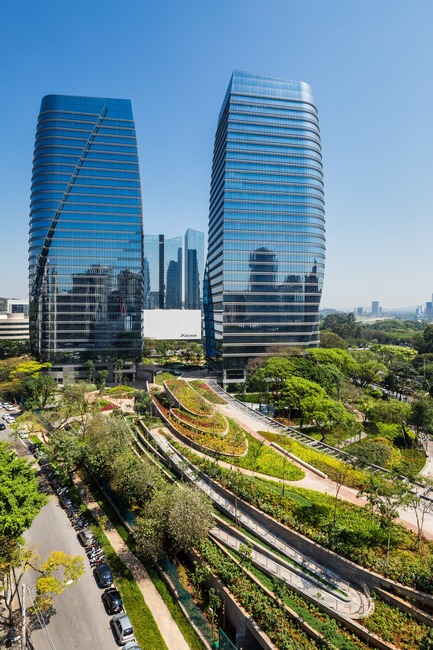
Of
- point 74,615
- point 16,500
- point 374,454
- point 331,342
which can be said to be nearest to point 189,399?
point 374,454

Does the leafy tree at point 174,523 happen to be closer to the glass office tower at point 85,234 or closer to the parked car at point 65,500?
the parked car at point 65,500

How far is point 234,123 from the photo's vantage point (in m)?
80.9

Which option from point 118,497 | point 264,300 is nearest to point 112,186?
point 264,300

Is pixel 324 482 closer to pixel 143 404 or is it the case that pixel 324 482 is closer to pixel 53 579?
pixel 53 579

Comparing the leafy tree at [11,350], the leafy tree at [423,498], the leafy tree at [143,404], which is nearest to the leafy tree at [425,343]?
the leafy tree at [423,498]

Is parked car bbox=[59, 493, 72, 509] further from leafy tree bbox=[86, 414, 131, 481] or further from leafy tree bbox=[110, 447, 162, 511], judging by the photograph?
leafy tree bbox=[110, 447, 162, 511]

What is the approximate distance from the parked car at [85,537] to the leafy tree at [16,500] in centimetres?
788


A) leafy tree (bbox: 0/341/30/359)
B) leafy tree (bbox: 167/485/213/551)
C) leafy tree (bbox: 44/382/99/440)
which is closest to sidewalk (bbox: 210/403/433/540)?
leafy tree (bbox: 167/485/213/551)

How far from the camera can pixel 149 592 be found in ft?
77.5

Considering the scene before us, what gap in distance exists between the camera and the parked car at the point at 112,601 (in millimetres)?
21906

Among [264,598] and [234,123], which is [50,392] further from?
[234,123]

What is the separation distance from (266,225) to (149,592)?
230 ft

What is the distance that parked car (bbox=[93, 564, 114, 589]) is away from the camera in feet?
79.0

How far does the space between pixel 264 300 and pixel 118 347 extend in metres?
35.5
